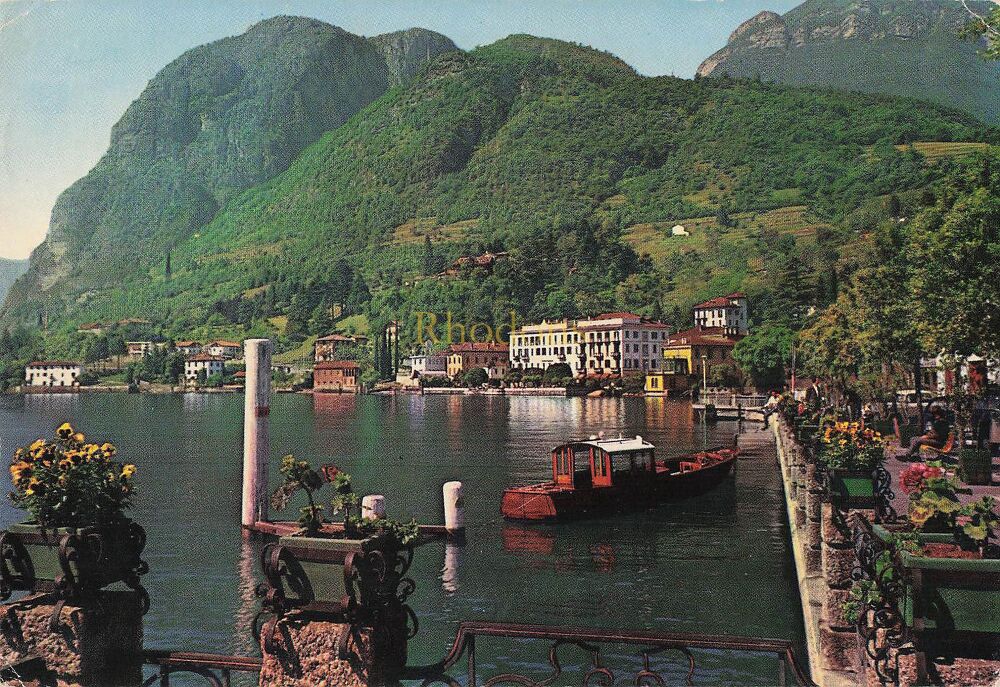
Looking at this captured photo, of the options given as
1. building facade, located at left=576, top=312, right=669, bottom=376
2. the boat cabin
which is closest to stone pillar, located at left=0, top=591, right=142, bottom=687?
the boat cabin

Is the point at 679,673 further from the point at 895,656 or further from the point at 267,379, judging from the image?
the point at 267,379

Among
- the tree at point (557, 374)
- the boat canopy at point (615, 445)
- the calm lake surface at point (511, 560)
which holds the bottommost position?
the calm lake surface at point (511, 560)

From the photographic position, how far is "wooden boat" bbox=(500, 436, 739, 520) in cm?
3180

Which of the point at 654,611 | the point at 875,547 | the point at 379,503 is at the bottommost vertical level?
the point at 654,611

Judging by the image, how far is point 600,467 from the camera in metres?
34.2

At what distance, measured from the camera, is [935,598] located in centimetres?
634

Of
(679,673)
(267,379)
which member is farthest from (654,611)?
(267,379)

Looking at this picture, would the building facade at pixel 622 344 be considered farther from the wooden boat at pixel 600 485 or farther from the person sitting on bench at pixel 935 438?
the person sitting on bench at pixel 935 438

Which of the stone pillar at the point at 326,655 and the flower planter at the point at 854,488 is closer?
the stone pillar at the point at 326,655

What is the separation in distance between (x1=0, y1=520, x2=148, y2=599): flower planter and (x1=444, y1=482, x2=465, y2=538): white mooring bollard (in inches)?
841

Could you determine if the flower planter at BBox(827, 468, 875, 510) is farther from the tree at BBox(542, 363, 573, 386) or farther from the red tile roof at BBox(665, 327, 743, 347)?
the tree at BBox(542, 363, 573, 386)

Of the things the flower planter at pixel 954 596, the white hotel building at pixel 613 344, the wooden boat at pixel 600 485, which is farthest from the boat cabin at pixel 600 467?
the white hotel building at pixel 613 344

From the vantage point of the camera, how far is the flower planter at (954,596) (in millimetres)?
6215

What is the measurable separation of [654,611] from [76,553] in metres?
15.7
